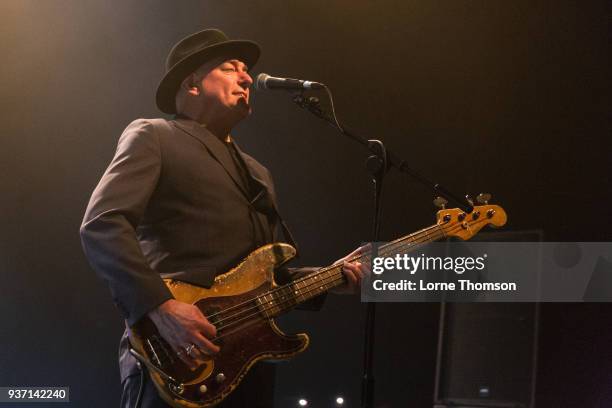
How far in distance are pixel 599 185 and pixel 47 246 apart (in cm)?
331

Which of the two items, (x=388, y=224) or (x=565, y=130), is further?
(x=388, y=224)

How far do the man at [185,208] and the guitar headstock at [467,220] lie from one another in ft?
1.62

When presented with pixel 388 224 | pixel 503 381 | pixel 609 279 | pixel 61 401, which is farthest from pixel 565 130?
pixel 61 401

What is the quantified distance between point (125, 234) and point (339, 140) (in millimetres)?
2885

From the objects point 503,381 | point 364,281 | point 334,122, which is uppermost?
point 334,122

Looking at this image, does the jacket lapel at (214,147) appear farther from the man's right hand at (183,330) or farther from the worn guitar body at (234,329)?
the man's right hand at (183,330)

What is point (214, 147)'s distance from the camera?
2342mm

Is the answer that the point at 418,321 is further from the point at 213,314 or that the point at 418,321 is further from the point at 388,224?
the point at 213,314

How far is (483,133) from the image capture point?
448 centimetres

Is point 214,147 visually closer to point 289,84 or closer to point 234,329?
point 289,84

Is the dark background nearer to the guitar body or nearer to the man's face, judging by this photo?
the man's face

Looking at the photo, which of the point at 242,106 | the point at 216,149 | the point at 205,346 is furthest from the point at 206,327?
the point at 242,106

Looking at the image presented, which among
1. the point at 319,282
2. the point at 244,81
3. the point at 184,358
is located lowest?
the point at 184,358

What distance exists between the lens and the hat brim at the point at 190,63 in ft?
8.21
